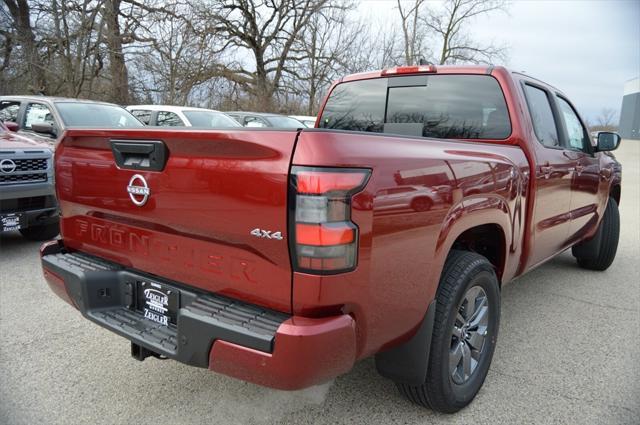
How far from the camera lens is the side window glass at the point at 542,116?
327 cm

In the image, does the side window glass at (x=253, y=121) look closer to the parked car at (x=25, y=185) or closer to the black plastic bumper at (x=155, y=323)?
the parked car at (x=25, y=185)

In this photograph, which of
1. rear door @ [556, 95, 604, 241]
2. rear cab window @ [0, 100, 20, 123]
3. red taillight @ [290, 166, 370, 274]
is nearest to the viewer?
red taillight @ [290, 166, 370, 274]

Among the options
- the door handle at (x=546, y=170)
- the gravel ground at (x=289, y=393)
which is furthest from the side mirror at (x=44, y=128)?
the door handle at (x=546, y=170)

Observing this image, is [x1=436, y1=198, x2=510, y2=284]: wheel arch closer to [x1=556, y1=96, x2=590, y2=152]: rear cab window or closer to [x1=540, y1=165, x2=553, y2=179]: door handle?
[x1=540, y1=165, x2=553, y2=179]: door handle

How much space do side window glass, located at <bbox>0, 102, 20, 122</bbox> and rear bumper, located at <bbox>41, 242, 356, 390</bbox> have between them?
20.9ft

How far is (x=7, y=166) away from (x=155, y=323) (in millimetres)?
3985

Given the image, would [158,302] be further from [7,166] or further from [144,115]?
[144,115]

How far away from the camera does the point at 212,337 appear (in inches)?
70.4

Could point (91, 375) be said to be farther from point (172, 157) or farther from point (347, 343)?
point (347, 343)

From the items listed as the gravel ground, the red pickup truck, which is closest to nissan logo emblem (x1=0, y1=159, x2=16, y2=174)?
the gravel ground

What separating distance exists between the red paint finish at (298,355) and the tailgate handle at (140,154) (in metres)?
0.83

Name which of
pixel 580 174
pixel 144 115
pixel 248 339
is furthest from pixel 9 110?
pixel 580 174

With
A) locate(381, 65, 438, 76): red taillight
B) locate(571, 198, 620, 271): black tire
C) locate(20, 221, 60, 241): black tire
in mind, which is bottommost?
locate(20, 221, 60, 241): black tire

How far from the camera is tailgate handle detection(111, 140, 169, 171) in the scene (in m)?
2.03
